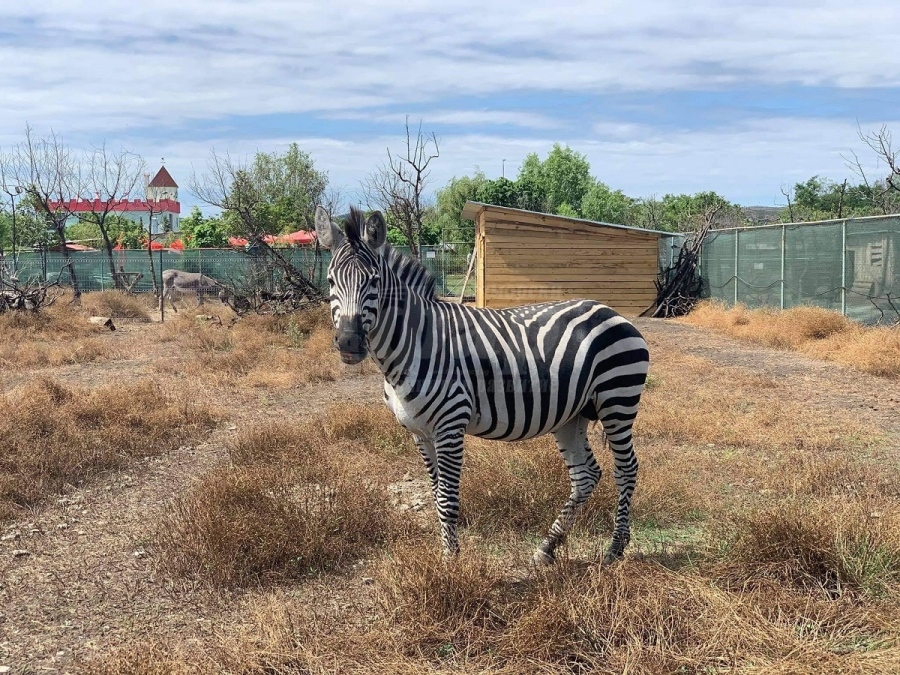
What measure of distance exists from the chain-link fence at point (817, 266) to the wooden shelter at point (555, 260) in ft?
7.78

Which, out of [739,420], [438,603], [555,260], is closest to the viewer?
[438,603]

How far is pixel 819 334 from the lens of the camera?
44.7 ft

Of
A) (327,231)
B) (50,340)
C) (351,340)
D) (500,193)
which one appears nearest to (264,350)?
(50,340)

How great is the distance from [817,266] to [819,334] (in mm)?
3255

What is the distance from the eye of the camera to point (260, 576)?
449cm

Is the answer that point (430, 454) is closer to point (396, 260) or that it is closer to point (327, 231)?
point (396, 260)

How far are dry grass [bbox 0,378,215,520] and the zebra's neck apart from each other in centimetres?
326

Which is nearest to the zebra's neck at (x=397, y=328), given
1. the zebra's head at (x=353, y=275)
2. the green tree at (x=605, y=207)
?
the zebra's head at (x=353, y=275)

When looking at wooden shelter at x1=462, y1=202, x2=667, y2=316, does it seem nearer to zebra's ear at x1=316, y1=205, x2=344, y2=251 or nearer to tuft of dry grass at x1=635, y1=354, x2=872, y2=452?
tuft of dry grass at x1=635, y1=354, x2=872, y2=452

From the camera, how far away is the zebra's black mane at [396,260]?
13.9 ft

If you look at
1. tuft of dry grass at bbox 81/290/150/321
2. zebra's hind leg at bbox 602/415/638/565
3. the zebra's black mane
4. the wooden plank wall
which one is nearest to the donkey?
tuft of dry grass at bbox 81/290/150/321

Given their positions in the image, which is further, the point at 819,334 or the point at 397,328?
the point at 819,334

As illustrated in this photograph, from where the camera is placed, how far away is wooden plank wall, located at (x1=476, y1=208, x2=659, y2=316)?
70.9 ft

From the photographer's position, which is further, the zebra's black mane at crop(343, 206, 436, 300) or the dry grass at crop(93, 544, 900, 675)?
the zebra's black mane at crop(343, 206, 436, 300)
